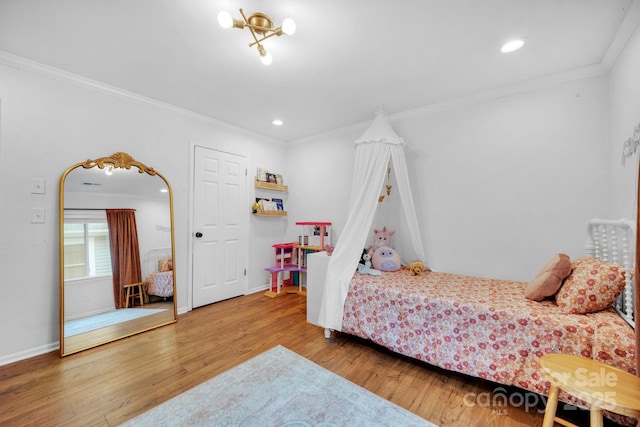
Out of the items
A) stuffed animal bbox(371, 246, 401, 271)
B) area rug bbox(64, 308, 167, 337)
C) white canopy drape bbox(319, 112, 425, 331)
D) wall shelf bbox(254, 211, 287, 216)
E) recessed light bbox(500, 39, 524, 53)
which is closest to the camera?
recessed light bbox(500, 39, 524, 53)

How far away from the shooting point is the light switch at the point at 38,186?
2.27 m

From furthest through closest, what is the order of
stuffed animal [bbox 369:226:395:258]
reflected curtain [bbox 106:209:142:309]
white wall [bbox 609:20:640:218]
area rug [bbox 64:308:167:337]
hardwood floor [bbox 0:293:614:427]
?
stuffed animal [bbox 369:226:395:258]
reflected curtain [bbox 106:209:142:309]
area rug [bbox 64:308:167:337]
white wall [bbox 609:20:640:218]
hardwood floor [bbox 0:293:614:427]

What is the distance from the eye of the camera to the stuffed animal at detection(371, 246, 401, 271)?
2898mm

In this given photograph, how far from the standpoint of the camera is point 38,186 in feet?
7.54

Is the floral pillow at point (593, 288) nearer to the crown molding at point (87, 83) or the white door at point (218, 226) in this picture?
the white door at point (218, 226)

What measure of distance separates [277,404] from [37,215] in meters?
2.59

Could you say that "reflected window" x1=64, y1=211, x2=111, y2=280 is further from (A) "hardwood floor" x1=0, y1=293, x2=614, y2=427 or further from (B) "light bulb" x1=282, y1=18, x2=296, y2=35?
(B) "light bulb" x1=282, y1=18, x2=296, y2=35

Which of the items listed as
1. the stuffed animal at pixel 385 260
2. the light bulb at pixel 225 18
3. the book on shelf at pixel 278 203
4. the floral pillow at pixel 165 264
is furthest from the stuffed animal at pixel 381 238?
the light bulb at pixel 225 18

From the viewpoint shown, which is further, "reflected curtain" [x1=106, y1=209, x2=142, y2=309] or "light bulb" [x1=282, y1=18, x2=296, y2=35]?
"reflected curtain" [x1=106, y1=209, x2=142, y2=309]

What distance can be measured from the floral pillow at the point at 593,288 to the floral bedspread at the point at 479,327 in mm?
58

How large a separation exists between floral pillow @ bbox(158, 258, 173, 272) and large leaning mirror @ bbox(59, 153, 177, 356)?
0.04ft

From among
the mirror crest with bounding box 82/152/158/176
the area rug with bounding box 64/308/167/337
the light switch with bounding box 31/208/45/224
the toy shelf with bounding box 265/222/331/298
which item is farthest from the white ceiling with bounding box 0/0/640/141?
the area rug with bounding box 64/308/167/337

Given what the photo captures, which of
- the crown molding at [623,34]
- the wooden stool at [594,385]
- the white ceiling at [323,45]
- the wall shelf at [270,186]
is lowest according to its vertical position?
the wooden stool at [594,385]

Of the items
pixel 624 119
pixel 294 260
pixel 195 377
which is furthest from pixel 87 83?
pixel 624 119
